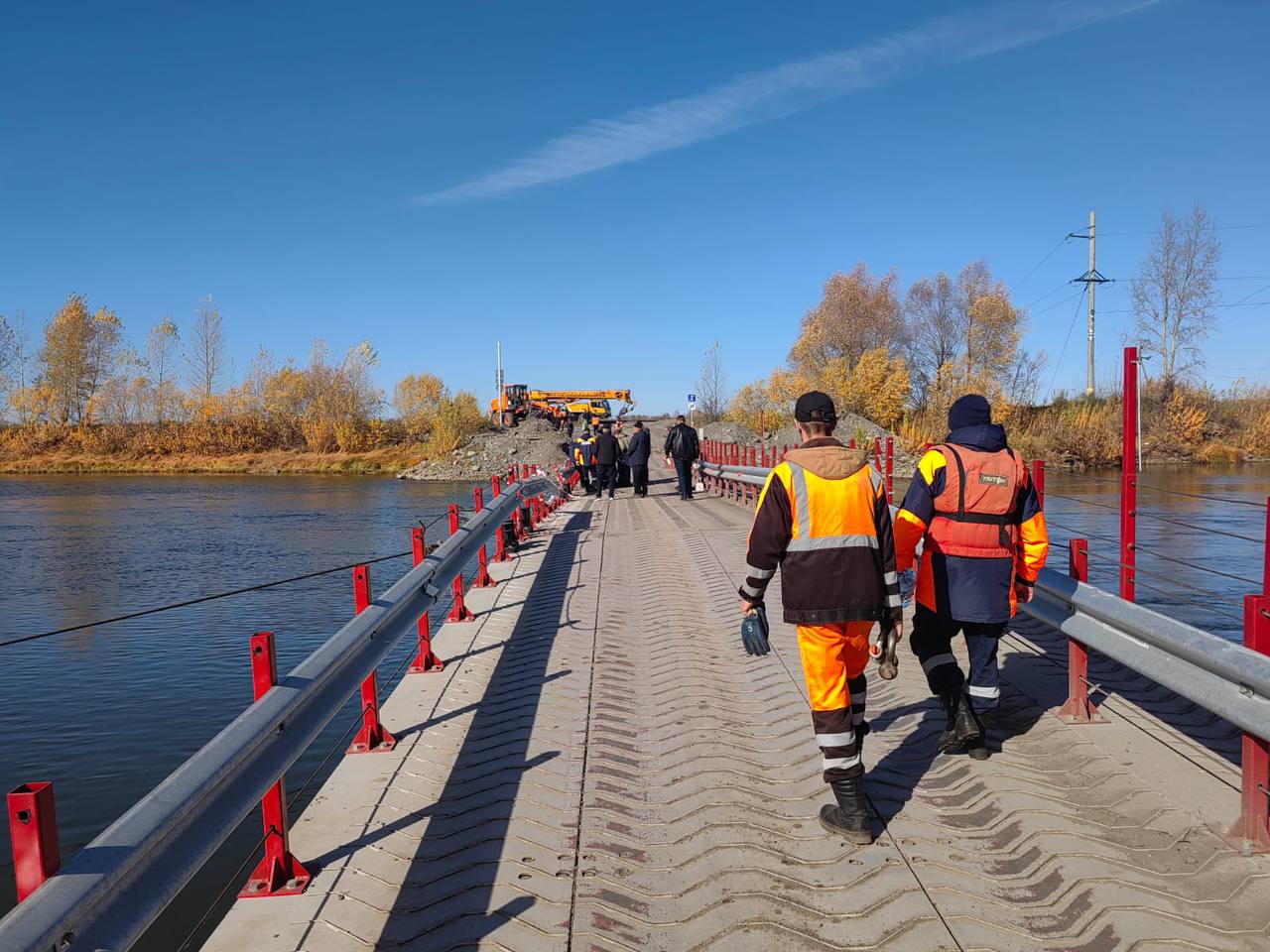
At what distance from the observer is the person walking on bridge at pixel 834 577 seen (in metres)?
4.09

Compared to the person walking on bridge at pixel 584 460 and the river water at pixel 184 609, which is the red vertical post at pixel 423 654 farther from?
the person walking on bridge at pixel 584 460

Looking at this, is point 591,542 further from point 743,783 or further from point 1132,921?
point 1132,921

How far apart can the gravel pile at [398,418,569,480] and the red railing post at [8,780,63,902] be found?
4424 cm

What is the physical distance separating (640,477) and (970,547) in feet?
57.4

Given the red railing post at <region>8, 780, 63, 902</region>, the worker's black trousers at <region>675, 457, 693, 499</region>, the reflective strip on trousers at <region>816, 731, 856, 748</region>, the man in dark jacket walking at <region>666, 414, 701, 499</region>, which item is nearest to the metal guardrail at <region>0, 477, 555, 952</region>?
the red railing post at <region>8, 780, 63, 902</region>

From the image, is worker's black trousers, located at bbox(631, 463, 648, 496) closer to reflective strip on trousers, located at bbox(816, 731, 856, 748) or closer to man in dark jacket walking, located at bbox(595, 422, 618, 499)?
man in dark jacket walking, located at bbox(595, 422, 618, 499)

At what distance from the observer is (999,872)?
12.2ft

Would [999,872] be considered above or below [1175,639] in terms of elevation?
below

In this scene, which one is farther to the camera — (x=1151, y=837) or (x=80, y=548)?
(x=80, y=548)

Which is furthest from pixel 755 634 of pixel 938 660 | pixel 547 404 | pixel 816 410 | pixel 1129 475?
pixel 547 404

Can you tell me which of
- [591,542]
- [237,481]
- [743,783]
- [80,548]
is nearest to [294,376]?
[237,481]

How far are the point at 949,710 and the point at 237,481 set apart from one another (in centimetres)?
5052

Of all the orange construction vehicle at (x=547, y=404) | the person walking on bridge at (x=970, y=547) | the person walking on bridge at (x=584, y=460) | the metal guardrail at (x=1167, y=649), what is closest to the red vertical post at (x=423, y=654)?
the person walking on bridge at (x=970, y=547)

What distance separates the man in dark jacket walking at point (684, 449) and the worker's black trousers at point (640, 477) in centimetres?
81
